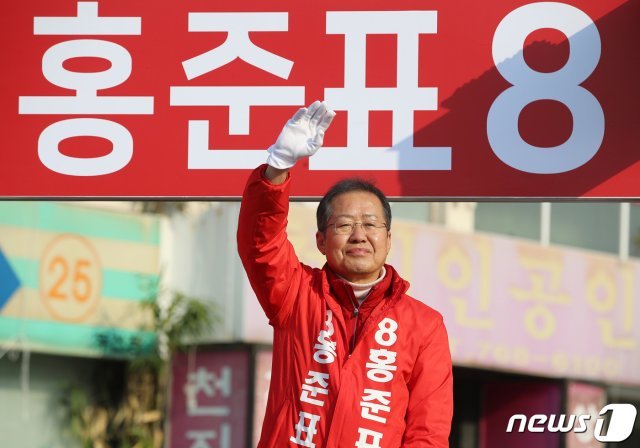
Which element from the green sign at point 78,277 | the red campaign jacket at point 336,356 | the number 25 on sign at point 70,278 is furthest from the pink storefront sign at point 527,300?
the red campaign jacket at point 336,356

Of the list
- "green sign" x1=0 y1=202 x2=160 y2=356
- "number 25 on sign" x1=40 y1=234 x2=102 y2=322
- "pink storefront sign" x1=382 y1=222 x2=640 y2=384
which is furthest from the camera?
"pink storefront sign" x1=382 y1=222 x2=640 y2=384

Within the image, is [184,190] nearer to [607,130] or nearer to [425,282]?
[607,130]

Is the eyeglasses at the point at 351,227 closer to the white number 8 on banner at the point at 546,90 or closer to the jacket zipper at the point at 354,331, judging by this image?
the jacket zipper at the point at 354,331

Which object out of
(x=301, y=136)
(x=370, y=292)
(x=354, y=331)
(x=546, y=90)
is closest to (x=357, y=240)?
(x=370, y=292)

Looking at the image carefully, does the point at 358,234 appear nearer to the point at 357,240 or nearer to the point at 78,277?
the point at 357,240

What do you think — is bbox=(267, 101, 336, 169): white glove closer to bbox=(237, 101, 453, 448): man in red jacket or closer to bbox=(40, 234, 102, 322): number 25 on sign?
bbox=(237, 101, 453, 448): man in red jacket

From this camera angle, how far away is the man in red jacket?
3951 mm

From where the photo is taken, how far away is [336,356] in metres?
4.04

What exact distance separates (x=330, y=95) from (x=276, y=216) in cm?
63

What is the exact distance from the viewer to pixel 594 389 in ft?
50.9

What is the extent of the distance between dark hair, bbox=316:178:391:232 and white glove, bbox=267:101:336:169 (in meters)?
0.36

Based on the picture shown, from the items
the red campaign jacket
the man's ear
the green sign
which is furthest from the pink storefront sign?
the red campaign jacket

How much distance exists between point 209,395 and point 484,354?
2890 mm

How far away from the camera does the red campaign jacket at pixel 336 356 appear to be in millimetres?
3967
